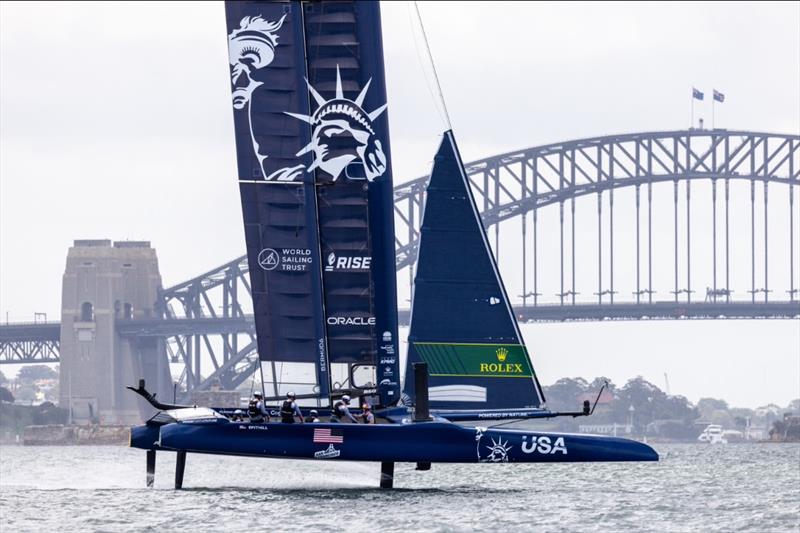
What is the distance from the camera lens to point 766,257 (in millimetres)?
84750

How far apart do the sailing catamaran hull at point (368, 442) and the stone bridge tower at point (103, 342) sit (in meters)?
67.5

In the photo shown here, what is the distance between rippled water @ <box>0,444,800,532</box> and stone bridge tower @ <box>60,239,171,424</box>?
58.5 metres

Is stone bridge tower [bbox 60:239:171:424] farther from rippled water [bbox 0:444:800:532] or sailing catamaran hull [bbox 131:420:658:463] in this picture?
sailing catamaran hull [bbox 131:420:658:463]

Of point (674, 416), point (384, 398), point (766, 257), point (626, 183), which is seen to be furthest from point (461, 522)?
point (674, 416)

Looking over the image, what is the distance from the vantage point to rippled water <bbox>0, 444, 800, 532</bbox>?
74.4 feet

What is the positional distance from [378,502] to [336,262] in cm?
349

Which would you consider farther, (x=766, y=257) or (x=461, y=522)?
(x=766, y=257)

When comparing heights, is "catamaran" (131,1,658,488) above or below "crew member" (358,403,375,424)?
above

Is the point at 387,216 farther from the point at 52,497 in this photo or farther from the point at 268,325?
the point at 52,497

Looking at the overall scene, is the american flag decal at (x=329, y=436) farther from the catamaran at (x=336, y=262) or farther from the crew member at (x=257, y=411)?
the crew member at (x=257, y=411)

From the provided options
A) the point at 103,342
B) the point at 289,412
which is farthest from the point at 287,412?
the point at 103,342

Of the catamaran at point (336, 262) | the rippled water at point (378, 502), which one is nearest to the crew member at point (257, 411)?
the catamaran at point (336, 262)

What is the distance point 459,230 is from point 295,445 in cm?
461

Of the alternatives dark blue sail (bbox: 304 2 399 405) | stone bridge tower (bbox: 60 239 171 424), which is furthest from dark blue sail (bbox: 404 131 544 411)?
stone bridge tower (bbox: 60 239 171 424)
